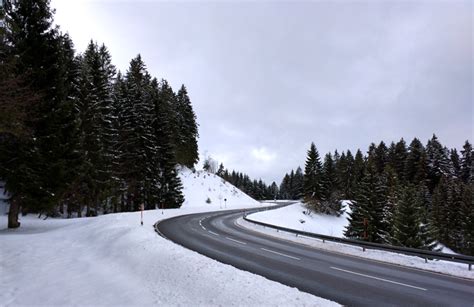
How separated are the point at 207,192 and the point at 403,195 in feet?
134

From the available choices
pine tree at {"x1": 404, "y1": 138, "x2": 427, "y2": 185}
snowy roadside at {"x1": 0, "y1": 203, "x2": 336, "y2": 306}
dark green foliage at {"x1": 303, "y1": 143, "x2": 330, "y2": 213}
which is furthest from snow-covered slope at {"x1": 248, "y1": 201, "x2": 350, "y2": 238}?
snowy roadside at {"x1": 0, "y1": 203, "x2": 336, "y2": 306}

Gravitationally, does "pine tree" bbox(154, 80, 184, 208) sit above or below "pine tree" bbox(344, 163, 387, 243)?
above

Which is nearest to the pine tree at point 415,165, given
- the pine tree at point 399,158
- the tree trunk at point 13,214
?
the pine tree at point 399,158

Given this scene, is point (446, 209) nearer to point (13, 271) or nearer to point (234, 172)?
point (13, 271)

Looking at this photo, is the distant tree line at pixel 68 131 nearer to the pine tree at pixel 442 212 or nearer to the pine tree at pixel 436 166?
the pine tree at pixel 442 212

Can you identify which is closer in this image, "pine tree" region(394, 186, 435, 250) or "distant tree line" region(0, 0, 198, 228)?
"distant tree line" region(0, 0, 198, 228)

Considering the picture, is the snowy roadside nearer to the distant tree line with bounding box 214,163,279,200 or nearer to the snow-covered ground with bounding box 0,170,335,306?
the snow-covered ground with bounding box 0,170,335,306

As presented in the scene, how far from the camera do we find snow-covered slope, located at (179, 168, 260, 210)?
58156 mm

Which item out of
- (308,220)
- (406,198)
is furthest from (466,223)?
(308,220)

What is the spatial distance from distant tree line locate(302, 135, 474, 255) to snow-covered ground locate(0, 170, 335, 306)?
13.5 meters

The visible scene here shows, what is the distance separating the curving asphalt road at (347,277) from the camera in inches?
316

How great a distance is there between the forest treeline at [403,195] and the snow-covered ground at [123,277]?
45.1ft

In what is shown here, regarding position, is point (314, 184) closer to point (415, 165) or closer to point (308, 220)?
point (308, 220)

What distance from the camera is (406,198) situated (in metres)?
29.5
